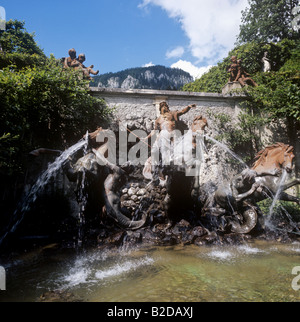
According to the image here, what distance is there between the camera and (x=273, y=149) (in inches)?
213

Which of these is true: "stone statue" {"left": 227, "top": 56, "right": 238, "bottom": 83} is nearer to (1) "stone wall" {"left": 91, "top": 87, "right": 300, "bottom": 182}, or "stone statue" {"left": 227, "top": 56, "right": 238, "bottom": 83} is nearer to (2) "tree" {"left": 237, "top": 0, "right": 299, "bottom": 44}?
(1) "stone wall" {"left": 91, "top": 87, "right": 300, "bottom": 182}

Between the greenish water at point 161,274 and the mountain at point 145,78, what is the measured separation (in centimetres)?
7217

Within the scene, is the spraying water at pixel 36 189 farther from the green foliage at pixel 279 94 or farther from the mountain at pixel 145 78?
the mountain at pixel 145 78

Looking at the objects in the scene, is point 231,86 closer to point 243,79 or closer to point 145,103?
point 243,79

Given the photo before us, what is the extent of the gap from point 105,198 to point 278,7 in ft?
71.9

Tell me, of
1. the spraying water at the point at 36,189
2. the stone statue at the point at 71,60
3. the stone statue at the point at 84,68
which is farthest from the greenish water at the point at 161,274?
Result: the stone statue at the point at 71,60

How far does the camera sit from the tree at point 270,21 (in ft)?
53.2

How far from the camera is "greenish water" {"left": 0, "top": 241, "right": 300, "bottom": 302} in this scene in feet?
6.61

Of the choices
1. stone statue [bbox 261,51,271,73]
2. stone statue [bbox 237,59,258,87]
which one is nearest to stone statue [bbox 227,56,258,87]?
stone statue [bbox 237,59,258,87]

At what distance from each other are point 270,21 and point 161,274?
21827mm

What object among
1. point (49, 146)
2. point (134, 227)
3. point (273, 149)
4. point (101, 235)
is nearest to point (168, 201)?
point (134, 227)

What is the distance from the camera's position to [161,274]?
8.30ft

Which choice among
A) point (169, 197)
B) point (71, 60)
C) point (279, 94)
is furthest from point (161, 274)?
point (71, 60)

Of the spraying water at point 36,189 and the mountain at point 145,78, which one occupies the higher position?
the mountain at point 145,78
